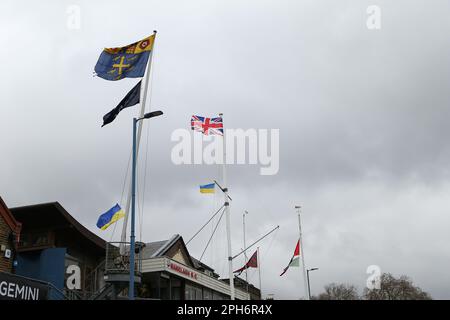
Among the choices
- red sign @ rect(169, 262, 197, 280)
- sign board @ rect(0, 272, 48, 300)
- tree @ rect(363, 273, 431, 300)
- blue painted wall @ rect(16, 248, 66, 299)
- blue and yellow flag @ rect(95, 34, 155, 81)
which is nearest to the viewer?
sign board @ rect(0, 272, 48, 300)

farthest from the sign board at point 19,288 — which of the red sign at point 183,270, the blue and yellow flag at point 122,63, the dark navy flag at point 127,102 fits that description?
the red sign at point 183,270

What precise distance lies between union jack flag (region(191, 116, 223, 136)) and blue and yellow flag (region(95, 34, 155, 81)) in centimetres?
598

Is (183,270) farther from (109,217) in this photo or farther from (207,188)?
(109,217)

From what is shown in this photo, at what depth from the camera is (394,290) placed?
8419 centimetres

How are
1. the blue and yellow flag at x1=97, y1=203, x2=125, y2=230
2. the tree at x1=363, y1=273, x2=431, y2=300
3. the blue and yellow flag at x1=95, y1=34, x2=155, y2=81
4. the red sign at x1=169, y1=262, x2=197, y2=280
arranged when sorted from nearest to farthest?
the blue and yellow flag at x1=95, y1=34, x2=155, y2=81
the blue and yellow flag at x1=97, y1=203, x2=125, y2=230
the red sign at x1=169, y1=262, x2=197, y2=280
the tree at x1=363, y1=273, x2=431, y2=300

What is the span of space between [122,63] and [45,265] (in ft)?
39.7

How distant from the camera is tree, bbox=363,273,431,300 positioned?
270ft

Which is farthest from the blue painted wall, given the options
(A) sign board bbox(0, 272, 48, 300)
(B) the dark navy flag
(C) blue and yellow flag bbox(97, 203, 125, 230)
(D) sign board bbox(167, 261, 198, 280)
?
(B) the dark navy flag

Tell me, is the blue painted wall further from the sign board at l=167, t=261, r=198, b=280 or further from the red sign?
the red sign

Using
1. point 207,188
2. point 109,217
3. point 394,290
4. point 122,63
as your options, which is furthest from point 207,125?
point 394,290

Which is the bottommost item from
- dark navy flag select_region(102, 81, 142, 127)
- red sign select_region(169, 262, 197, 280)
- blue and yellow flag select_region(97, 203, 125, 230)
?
red sign select_region(169, 262, 197, 280)

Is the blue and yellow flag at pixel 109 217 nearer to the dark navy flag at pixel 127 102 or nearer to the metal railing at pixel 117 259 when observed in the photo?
the metal railing at pixel 117 259
